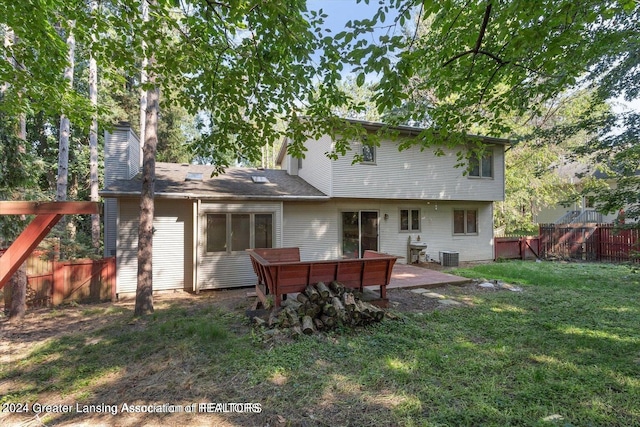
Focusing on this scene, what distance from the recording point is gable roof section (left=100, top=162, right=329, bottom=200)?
7.94 metres

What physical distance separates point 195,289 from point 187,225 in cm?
188

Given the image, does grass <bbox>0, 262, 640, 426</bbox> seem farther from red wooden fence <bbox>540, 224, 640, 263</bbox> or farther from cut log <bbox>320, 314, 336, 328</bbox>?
red wooden fence <bbox>540, 224, 640, 263</bbox>

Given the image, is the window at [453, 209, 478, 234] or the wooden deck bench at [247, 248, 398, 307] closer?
the wooden deck bench at [247, 248, 398, 307]

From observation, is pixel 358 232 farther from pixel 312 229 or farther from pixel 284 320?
pixel 284 320

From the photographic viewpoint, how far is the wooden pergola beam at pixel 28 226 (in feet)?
9.60

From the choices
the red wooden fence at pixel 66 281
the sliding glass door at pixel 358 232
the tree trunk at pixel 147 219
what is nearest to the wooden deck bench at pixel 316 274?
the tree trunk at pixel 147 219

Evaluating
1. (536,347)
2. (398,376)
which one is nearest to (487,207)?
(536,347)

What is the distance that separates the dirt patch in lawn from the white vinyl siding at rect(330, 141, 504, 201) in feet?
17.1

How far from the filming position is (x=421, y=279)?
27.7ft

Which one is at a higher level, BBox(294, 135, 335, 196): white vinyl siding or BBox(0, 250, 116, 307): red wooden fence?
BBox(294, 135, 335, 196): white vinyl siding

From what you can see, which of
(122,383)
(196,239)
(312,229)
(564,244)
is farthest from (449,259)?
(122,383)

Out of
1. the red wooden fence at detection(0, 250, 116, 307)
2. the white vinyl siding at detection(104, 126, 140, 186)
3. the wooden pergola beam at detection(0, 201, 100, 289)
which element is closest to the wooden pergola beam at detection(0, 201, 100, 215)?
the wooden pergola beam at detection(0, 201, 100, 289)

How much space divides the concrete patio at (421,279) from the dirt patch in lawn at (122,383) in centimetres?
166

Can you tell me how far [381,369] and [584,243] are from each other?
15.0m
